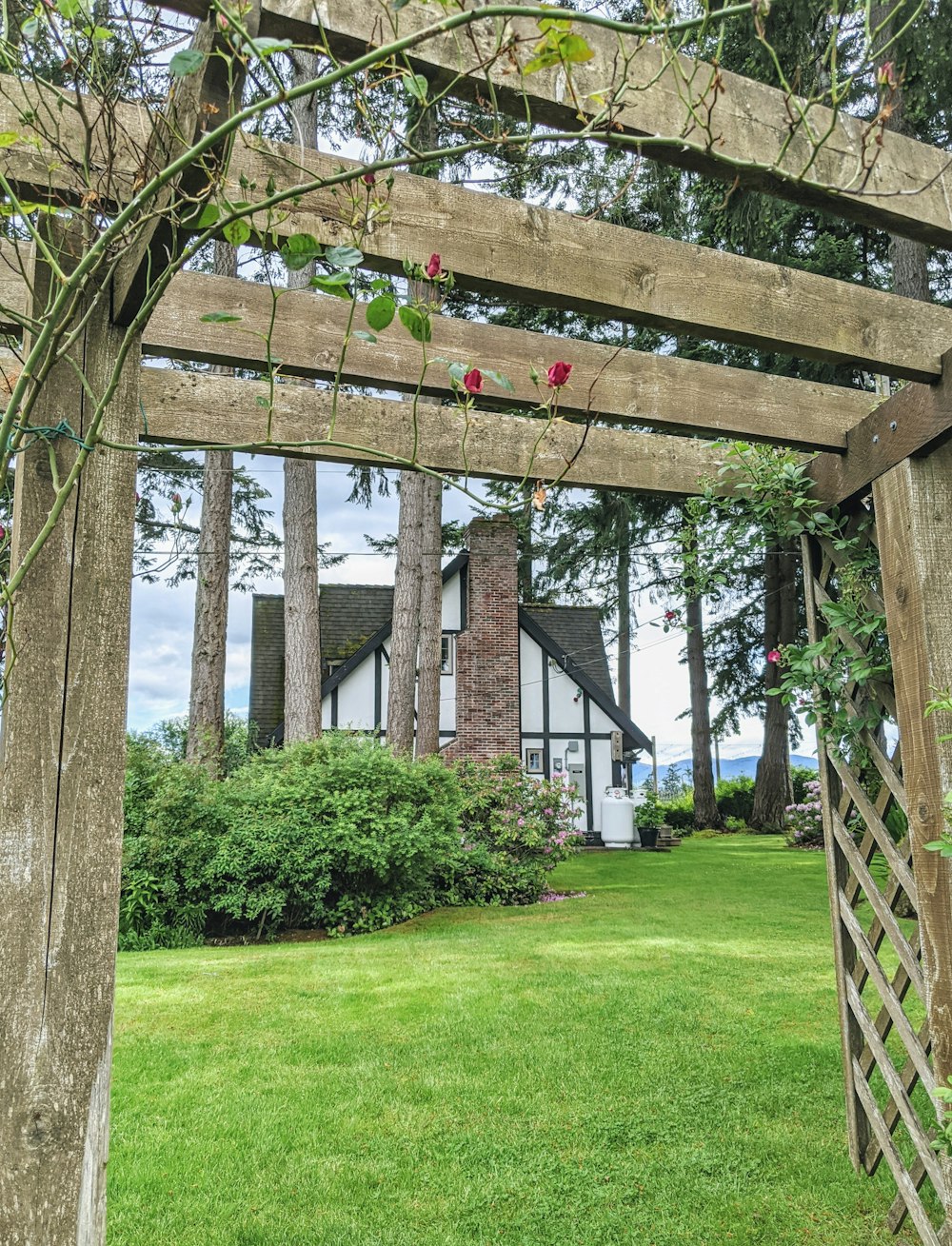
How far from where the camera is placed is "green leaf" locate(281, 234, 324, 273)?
4.15 feet

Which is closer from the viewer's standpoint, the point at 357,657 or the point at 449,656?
the point at 357,657

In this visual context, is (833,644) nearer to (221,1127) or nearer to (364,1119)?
(364,1119)

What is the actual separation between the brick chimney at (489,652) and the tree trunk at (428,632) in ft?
6.90

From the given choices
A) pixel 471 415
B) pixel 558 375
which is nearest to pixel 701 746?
pixel 471 415

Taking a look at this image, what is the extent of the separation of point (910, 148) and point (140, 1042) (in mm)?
5127

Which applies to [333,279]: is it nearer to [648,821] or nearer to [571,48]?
[571,48]

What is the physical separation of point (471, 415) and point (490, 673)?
42.7 feet

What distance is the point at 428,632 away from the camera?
43.3 ft

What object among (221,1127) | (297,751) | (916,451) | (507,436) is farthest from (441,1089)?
(297,751)

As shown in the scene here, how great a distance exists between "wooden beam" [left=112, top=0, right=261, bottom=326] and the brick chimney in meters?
13.7

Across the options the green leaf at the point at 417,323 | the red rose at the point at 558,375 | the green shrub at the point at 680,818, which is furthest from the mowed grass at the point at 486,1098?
the green shrub at the point at 680,818

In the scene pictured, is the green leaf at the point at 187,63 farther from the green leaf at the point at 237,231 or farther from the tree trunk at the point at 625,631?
the tree trunk at the point at 625,631

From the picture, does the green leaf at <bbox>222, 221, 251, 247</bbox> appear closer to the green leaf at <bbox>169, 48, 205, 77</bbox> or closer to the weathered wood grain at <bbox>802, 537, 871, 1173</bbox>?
the green leaf at <bbox>169, 48, 205, 77</bbox>

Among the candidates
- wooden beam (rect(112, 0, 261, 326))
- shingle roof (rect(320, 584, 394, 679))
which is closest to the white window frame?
shingle roof (rect(320, 584, 394, 679))
